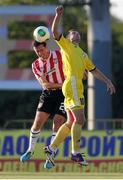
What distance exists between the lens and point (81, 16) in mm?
71812

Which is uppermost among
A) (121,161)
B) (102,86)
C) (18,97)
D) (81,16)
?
(81,16)

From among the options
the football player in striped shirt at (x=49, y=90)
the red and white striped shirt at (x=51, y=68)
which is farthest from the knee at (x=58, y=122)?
the red and white striped shirt at (x=51, y=68)

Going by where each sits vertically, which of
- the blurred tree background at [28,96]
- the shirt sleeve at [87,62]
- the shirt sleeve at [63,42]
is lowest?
the shirt sleeve at [87,62]

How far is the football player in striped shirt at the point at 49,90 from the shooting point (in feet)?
46.3

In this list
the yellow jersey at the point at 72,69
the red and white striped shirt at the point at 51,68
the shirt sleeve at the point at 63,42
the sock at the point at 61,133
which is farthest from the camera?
the red and white striped shirt at the point at 51,68

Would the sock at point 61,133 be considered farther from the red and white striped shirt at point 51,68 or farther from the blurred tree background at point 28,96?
the blurred tree background at point 28,96

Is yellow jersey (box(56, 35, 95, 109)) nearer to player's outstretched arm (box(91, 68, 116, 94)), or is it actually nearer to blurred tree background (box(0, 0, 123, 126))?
player's outstretched arm (box(91, 68, 116, 94))

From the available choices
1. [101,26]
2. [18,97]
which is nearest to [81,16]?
[18,97]

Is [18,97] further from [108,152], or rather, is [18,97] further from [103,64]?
[108,152]

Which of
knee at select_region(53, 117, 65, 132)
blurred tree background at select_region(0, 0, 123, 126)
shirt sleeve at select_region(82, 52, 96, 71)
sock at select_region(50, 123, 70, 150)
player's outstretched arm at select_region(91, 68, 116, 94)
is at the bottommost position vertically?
sock at select_region(50, 123, 70, 150)

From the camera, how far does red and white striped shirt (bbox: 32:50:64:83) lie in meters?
14.1

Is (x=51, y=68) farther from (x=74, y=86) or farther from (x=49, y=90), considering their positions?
(x=74, y=86)

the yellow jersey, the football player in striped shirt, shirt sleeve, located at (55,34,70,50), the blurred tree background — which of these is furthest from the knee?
the blurred tree background

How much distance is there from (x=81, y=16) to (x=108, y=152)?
171 ft
